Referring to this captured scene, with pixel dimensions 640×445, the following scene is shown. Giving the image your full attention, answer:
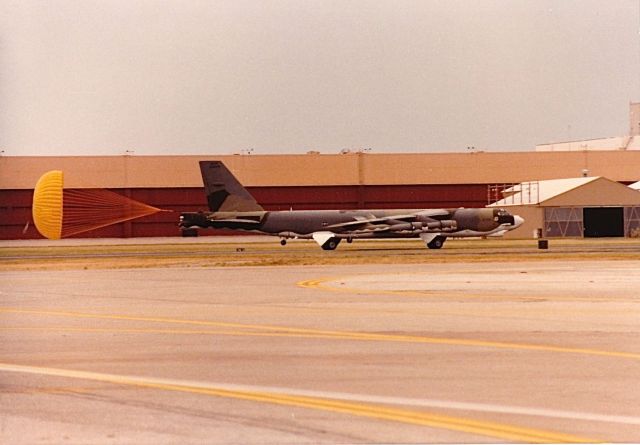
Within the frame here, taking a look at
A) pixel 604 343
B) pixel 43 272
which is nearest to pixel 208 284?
pixel 43 272

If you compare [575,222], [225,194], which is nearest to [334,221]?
[225,194]

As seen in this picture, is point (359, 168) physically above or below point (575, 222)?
above

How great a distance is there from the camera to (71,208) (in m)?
89.4

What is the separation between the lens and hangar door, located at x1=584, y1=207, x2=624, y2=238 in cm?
9156

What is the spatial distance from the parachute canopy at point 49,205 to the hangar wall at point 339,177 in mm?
68936

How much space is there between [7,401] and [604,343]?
10704 mm

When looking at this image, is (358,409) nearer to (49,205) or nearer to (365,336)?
(365,336)

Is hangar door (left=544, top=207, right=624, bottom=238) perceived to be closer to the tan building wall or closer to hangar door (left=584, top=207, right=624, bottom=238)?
hangar door (left=584, top=207, right=624, bottom=238)

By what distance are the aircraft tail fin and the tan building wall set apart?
3678 cm

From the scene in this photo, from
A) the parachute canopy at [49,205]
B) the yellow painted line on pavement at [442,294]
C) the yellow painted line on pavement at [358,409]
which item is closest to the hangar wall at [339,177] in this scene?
the parachute canopy at [49,205]

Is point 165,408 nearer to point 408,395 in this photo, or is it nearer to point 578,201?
point 408,395

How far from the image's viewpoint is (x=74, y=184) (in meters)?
107

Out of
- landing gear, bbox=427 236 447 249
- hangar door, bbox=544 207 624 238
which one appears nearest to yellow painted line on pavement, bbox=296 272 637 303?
landing gear, bbox=427 236 447 249

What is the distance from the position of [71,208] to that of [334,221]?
29.9m
